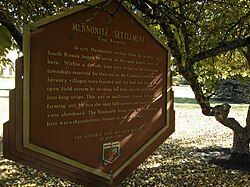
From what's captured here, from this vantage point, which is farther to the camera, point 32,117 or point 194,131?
point 194,131

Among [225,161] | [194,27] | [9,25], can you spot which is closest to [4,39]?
[9,25]

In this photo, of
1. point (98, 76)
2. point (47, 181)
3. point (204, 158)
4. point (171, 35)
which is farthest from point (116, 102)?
point (204, 158)

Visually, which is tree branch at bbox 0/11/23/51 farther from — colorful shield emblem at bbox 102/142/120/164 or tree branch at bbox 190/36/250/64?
tree branch at bbox 190/36/250/64

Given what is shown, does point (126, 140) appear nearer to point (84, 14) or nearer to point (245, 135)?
point (84, 14)

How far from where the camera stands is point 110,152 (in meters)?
3.38

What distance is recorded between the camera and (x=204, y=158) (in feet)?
30.4

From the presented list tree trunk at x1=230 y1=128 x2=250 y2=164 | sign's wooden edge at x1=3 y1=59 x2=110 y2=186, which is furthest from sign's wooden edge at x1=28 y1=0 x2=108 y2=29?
tree trunk at x1=230 y1=128 x2=250 y2=164

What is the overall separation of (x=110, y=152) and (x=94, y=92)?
0.63m

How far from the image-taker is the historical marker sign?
111 inches

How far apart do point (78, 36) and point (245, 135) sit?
6165 mm

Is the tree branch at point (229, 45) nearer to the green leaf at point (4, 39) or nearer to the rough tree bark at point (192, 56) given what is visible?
the rough tree bark at point (192, 56)

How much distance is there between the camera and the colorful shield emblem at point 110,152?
10.9 ft

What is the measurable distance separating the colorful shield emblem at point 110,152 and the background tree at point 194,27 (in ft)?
5.35

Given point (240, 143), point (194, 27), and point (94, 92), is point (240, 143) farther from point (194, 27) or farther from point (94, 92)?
point (94, 92)
